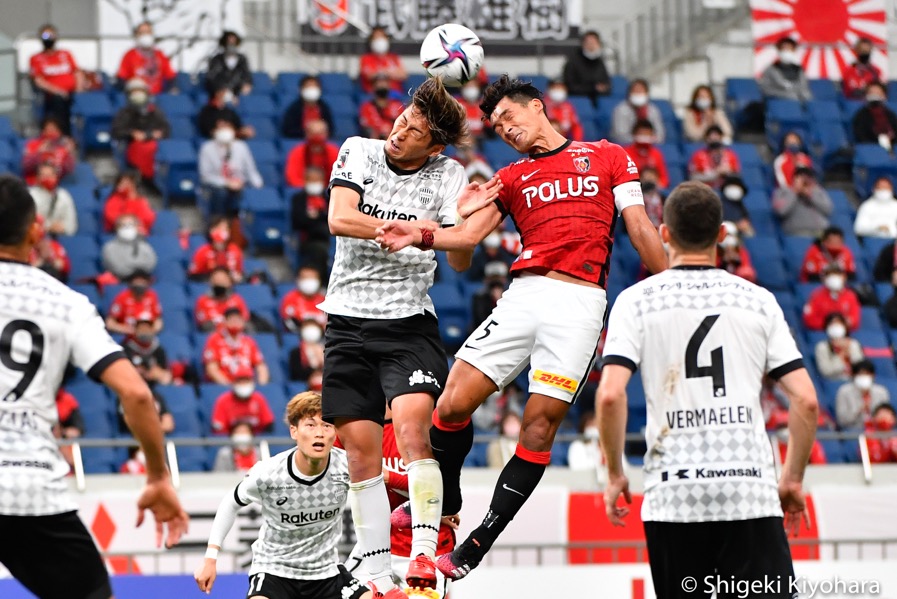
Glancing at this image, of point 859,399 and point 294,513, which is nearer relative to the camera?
point 294,513

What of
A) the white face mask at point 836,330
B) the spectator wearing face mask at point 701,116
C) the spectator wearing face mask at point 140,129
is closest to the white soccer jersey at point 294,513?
the white face mask at point 836,330

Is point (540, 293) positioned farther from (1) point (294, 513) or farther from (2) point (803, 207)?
(2) point (803, 207)

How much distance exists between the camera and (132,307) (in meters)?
14.7

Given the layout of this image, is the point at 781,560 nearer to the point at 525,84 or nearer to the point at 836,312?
the point at 525,84

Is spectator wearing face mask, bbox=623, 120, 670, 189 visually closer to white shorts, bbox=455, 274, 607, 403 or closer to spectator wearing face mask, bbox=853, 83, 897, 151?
spectator wearing face mask, bbox=853, 83, 897, 151

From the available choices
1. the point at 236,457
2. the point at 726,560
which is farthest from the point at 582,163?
the point at 236,457

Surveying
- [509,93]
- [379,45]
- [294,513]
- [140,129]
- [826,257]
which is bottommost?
[294,513]

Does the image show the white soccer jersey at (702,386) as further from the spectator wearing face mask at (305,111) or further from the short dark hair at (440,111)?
the spectator wearing face mask at (305,111)

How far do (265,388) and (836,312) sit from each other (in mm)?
6617

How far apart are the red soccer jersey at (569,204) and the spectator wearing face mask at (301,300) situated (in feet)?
25.3

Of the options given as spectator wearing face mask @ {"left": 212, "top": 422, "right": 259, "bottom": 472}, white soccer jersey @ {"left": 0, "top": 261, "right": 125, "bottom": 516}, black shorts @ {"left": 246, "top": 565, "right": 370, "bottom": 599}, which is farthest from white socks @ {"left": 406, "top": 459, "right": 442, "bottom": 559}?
spectator wearing face mask @ {"left": 212, "top": 422, "right": 259, "bottom": 472}

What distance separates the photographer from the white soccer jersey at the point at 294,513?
9172 mm

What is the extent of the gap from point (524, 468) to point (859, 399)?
28.9 ft

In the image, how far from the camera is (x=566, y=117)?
18453 mm
